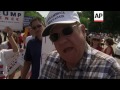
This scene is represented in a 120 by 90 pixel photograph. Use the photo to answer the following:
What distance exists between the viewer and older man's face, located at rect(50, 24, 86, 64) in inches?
78.2

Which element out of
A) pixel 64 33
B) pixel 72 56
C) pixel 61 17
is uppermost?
pixel 61 17

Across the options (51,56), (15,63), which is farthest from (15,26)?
(51,56)

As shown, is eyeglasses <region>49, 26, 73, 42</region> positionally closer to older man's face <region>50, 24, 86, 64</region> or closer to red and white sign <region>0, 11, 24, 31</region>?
older man's face <region>50, 24, 86, 64</region>

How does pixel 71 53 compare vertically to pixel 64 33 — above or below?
below

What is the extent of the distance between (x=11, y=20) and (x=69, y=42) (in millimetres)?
Answer: 2923

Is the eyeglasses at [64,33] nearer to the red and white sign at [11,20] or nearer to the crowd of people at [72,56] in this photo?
the crowd of people at [72,56]

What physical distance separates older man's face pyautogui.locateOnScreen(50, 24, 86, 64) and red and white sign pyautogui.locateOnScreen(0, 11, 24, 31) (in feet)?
8.57

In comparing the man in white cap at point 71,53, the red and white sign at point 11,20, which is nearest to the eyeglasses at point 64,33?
the man in white cap at point 71,53

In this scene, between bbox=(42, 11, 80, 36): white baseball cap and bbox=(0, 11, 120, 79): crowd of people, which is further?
bbox=(42, 11, 80, 36): white baseball cap

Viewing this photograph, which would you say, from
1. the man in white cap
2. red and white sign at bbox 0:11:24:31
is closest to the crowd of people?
Result: the man in white cap

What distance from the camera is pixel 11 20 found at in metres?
4.78

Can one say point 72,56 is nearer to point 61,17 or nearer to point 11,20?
point 61,17

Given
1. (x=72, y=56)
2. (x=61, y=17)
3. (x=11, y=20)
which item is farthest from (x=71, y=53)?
(x=11, y=20)
